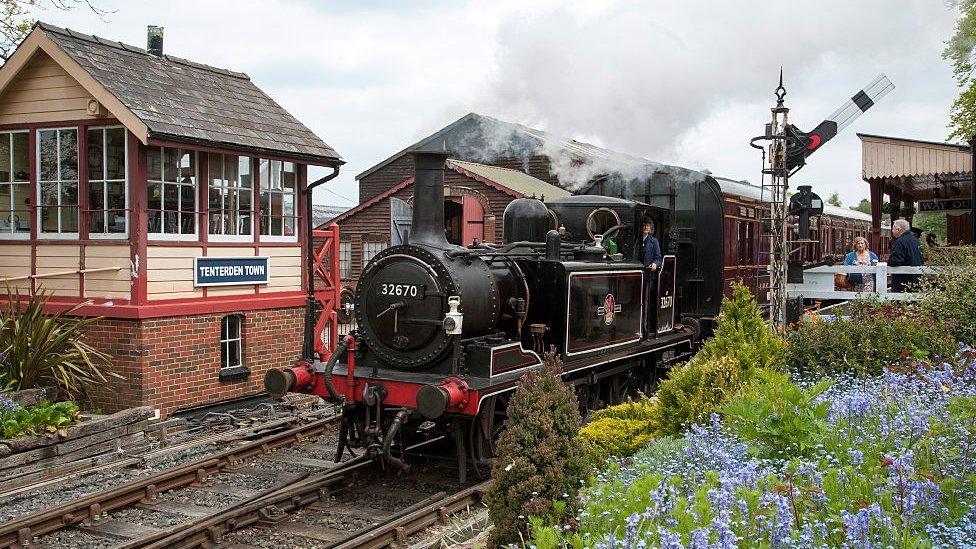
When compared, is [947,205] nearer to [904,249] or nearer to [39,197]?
[904,249]

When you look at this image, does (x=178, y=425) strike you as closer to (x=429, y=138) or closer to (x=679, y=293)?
(x=679, y=293)

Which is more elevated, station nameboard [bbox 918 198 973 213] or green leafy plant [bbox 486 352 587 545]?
station nameboard [bbox 918 198 973 213]

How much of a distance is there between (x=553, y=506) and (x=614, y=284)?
5153 mm

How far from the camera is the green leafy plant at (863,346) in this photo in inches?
329

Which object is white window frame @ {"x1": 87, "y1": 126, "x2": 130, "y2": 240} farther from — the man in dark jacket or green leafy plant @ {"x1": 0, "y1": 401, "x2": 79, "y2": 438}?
the man in dark jacket

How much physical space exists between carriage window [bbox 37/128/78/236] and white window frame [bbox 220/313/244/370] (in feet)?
7.00

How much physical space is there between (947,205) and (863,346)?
43.9 ft

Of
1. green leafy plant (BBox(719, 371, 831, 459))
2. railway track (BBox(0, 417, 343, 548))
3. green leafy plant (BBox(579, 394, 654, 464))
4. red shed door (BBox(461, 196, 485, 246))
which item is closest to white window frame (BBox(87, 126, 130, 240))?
railway track (BBox(0, 417, 343, 548))

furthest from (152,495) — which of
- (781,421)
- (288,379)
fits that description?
(781,421)

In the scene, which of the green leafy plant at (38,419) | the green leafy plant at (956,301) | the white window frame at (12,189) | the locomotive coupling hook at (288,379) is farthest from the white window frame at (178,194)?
the green leafy plant at (956,301)

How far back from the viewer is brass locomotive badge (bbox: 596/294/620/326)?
9.49 m

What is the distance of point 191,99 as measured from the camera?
1155 centimetres

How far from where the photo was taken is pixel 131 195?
34.0 feet

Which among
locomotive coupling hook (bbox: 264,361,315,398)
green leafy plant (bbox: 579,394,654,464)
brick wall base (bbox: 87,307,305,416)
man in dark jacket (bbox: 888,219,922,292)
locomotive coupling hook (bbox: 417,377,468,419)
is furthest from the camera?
man in dark jacket (bbox: 888,219,922,292)
